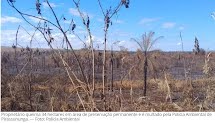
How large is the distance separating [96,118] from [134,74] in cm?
2390

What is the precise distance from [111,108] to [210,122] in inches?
41.3

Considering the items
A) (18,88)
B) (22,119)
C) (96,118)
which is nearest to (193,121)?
(96,118)

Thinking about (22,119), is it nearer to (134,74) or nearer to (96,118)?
(96,118)

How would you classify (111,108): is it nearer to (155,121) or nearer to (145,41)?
(155,121)

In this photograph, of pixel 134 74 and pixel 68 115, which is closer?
Answer: pixel 68 115

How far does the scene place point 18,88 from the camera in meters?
8.36

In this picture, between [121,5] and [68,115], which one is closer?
[121,5]

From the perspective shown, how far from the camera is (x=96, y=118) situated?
14.1 feet

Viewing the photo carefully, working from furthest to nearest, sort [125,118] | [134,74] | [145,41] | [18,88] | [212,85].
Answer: [134,74] < [145,41] < [18,88] < [212,85] < [125,118]

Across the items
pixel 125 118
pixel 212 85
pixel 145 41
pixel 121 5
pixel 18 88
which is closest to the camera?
pixel 121 5

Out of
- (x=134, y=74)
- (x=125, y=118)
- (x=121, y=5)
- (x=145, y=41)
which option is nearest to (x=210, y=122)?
(x=125, y=118)

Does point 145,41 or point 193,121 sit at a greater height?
point 145,41

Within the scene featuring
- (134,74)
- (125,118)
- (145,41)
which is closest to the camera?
(125,118)

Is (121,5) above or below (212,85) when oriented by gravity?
above
